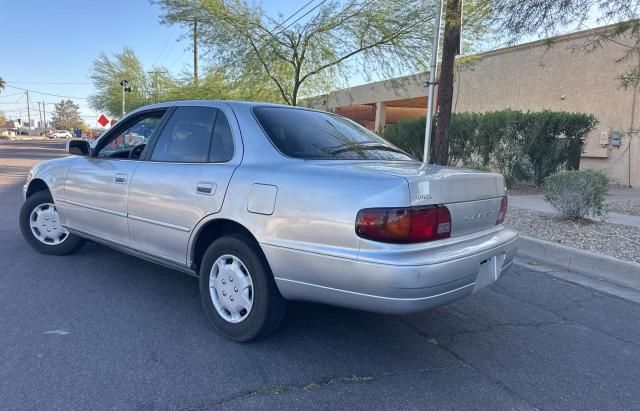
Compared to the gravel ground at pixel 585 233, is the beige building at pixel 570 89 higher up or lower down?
higher up

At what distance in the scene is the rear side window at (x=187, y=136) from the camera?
3.76m

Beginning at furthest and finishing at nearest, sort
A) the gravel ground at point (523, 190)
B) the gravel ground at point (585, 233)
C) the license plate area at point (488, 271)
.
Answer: the gravel ground at point (523, 190) < the gravel ground at point (585, 233) < the license plate area at point (488, 271)

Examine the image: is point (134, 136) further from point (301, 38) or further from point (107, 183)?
point (301, 38)

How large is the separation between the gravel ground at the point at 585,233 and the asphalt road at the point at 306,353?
5.68 ft

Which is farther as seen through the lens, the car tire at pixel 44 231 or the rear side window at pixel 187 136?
the car tire at pixel 44 231

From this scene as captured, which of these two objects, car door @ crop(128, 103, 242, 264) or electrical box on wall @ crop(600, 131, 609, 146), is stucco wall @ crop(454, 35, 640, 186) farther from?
car door @ crop(128, 103, 242, 264)

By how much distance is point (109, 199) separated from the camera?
427 centimetres

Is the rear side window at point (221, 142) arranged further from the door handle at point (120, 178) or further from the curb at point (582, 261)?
the curb at point (582, 261)

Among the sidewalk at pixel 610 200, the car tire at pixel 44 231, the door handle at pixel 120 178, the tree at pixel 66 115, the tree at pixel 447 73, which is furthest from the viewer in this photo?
the tree at pixel 66 115

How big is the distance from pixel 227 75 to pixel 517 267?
43.2 ft

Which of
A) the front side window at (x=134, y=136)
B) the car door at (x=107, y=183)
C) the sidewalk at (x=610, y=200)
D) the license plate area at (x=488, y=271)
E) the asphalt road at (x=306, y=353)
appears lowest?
the asphalt road at (x=306, y=353)

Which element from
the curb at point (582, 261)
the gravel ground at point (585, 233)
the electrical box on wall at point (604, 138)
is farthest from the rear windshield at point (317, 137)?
the electrical box on wall at point (604, 138)

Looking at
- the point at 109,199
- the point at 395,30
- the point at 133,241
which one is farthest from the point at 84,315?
the point at 395,30

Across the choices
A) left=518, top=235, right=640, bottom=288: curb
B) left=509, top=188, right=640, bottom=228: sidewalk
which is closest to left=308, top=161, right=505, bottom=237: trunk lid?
left=518, top=235, right=640, bottom=288: curb
